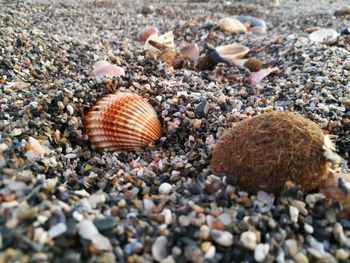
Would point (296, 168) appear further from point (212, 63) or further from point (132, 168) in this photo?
point (212, 63)

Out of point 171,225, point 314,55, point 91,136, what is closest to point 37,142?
point 91,136

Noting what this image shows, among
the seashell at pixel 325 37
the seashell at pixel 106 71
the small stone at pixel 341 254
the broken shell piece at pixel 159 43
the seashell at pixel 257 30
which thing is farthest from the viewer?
the seashell at pixel 257 30

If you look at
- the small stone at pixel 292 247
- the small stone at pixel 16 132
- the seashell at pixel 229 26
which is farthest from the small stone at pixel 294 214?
the seashell at pixel 229 26

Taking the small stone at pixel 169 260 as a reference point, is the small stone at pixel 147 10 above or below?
below

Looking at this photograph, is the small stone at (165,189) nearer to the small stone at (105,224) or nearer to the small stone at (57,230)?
the small stone at (105,224)

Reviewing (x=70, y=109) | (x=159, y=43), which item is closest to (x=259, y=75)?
(x=159, y=43)

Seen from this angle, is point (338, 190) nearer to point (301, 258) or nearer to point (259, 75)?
point (301, 258)
